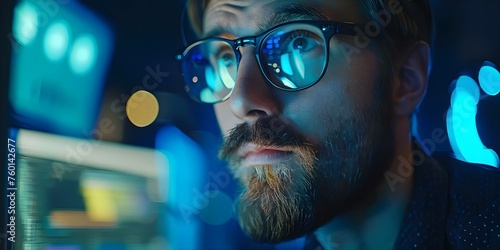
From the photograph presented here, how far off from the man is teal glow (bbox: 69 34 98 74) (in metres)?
→ 0.36

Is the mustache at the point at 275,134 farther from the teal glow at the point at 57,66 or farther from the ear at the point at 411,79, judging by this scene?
the teal glow at the point at 57,66

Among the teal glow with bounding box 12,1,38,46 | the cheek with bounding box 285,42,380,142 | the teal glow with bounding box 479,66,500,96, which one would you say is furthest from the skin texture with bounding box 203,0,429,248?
the teal glow with bounding box 12,1,38,46

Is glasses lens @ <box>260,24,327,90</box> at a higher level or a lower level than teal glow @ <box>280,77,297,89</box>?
higher

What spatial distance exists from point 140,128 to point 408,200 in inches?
22.5

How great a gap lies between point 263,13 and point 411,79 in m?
0.31

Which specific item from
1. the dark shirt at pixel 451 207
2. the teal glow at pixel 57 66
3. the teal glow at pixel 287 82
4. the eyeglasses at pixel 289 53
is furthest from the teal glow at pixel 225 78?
the dark shirt at pixel 451 207

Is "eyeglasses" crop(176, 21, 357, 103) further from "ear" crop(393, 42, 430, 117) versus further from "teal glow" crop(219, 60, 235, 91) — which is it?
"ear" crop(393, 42, 430, 117)

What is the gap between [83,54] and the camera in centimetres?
131

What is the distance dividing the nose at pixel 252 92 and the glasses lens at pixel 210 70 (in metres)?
0.02

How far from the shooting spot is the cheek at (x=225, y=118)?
1.17m

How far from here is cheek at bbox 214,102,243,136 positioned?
117cm

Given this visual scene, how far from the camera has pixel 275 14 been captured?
1.13 m

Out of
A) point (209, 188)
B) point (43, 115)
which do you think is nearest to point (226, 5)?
point (209, 188)

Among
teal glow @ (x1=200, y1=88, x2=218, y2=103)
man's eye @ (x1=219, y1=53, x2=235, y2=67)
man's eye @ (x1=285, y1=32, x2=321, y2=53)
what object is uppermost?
man's eye @ (x1=285, y1=32, x2=321, y2=53)
